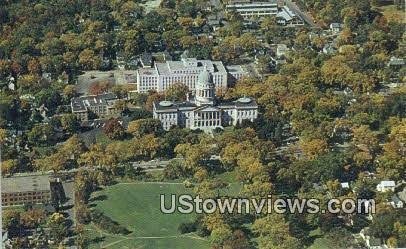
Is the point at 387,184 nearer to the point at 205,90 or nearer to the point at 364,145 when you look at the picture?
the point at 364,145

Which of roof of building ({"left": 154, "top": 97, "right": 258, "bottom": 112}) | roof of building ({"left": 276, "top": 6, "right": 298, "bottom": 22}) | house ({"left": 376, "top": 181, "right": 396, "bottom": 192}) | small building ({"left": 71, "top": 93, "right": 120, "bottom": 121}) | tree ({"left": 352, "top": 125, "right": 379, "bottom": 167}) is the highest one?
roof of building ({"left": 276, "top": 6, "right": 298, "bottom": 22})

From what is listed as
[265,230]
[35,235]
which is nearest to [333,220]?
[265,230]

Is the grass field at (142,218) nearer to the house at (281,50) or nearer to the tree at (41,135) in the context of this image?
the tree at (41,135)

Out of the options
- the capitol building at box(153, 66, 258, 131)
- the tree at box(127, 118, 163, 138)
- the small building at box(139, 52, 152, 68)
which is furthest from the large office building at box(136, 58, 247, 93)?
the tree at box(127, 118, 163, 138)

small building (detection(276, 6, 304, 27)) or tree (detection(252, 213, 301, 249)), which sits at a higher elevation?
small building (detection(276, 6, 304, 27))

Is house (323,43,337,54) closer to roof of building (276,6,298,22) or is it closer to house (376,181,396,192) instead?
roof of building (276,6,298,22)

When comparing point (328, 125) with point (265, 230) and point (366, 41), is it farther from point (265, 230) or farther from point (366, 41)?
point (366, 41)
